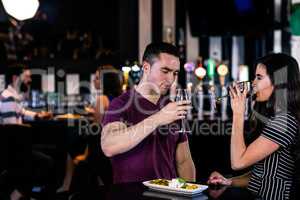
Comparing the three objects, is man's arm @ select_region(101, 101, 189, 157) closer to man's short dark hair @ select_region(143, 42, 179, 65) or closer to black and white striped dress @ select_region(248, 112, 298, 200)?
man's short dark hair @ select_region(143, 42, 179, 65)

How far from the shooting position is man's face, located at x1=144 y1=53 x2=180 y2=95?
250 centimetres

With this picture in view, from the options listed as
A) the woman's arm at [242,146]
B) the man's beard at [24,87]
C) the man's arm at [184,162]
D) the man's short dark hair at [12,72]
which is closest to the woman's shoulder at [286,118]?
the woman's arm at [242,146]

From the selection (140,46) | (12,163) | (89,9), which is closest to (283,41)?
(140,46)

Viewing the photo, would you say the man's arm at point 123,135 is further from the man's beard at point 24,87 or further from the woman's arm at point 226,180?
the man's beard at point 24,87

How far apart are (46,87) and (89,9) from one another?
1.55m

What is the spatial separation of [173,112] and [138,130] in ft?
0.59

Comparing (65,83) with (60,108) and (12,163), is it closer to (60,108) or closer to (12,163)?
(60,108)

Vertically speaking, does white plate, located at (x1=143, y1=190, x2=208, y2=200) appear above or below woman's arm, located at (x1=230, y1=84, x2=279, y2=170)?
below

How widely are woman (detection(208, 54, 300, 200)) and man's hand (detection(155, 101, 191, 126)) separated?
13.0 inches

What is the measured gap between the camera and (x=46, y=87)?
25.1 ft

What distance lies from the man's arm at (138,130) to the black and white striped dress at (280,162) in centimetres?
47

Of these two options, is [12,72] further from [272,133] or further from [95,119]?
[272,133]

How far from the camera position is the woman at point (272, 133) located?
2.41 meters

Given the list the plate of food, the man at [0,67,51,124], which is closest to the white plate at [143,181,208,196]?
the plate of food
